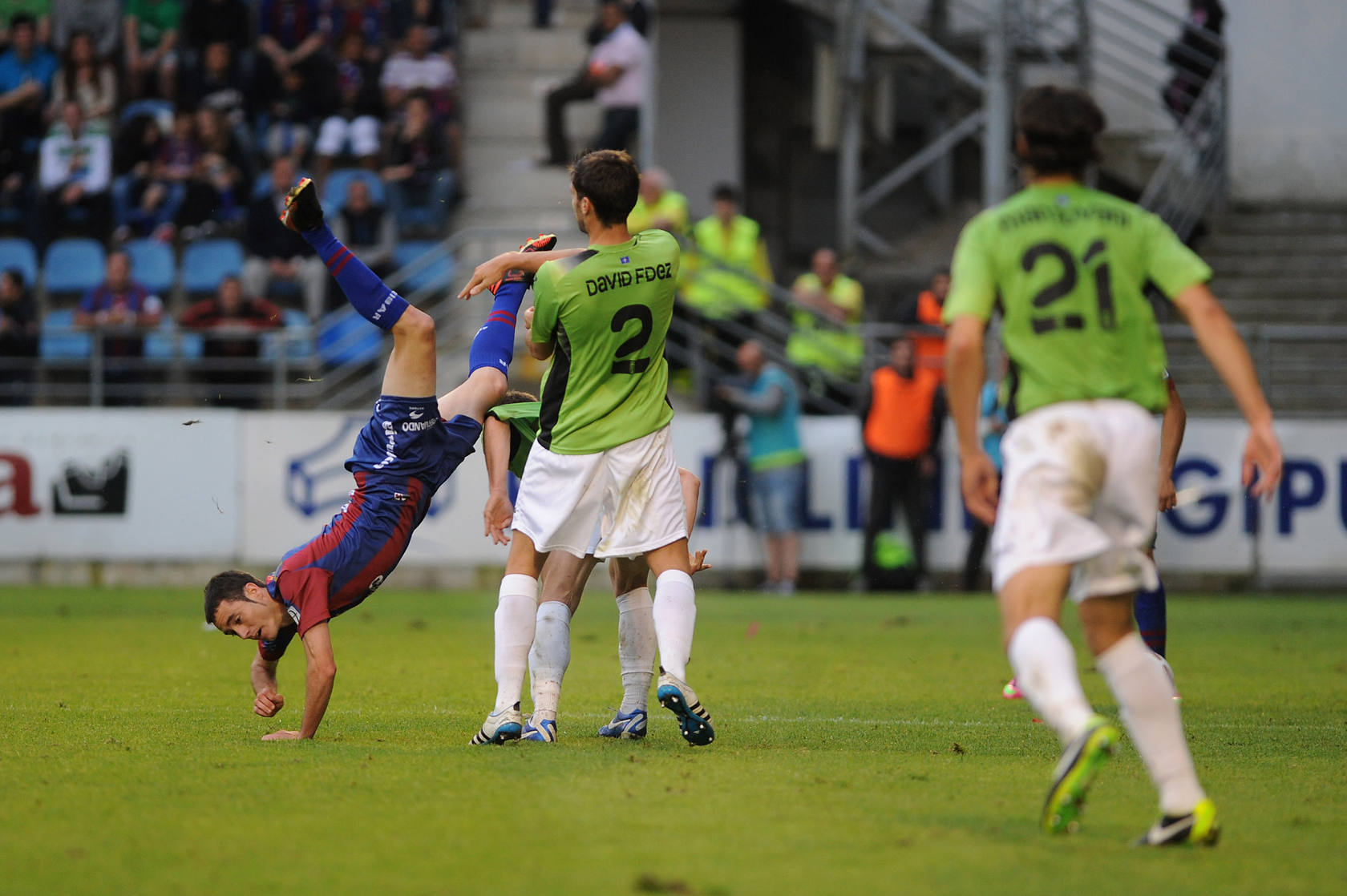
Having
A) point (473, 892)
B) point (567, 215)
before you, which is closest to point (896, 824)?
point (473, 892)

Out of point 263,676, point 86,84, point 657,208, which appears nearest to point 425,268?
point 657,208

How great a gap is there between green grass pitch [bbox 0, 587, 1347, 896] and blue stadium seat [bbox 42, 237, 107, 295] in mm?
9453

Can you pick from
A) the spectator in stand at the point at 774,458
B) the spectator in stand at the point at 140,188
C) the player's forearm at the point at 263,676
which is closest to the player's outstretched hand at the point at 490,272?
the player's forearm at the point at 263,676

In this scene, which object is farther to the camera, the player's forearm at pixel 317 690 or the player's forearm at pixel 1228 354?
the player's forearm at pixel 317 690

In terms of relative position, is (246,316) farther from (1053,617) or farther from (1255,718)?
(1053,617)

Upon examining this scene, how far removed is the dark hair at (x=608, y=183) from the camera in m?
6.07

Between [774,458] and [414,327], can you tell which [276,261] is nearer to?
[774,458]

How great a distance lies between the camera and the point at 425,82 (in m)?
19.4

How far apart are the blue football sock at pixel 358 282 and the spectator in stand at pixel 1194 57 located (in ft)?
49.7

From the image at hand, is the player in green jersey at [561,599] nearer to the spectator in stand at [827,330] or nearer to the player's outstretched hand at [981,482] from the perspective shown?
the player's outstretched hand at [981,482]

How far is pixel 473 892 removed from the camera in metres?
3.79

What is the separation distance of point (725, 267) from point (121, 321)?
6.08 meters

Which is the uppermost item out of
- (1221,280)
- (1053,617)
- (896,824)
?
(1221,280)

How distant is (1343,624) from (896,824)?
30.6 ft
